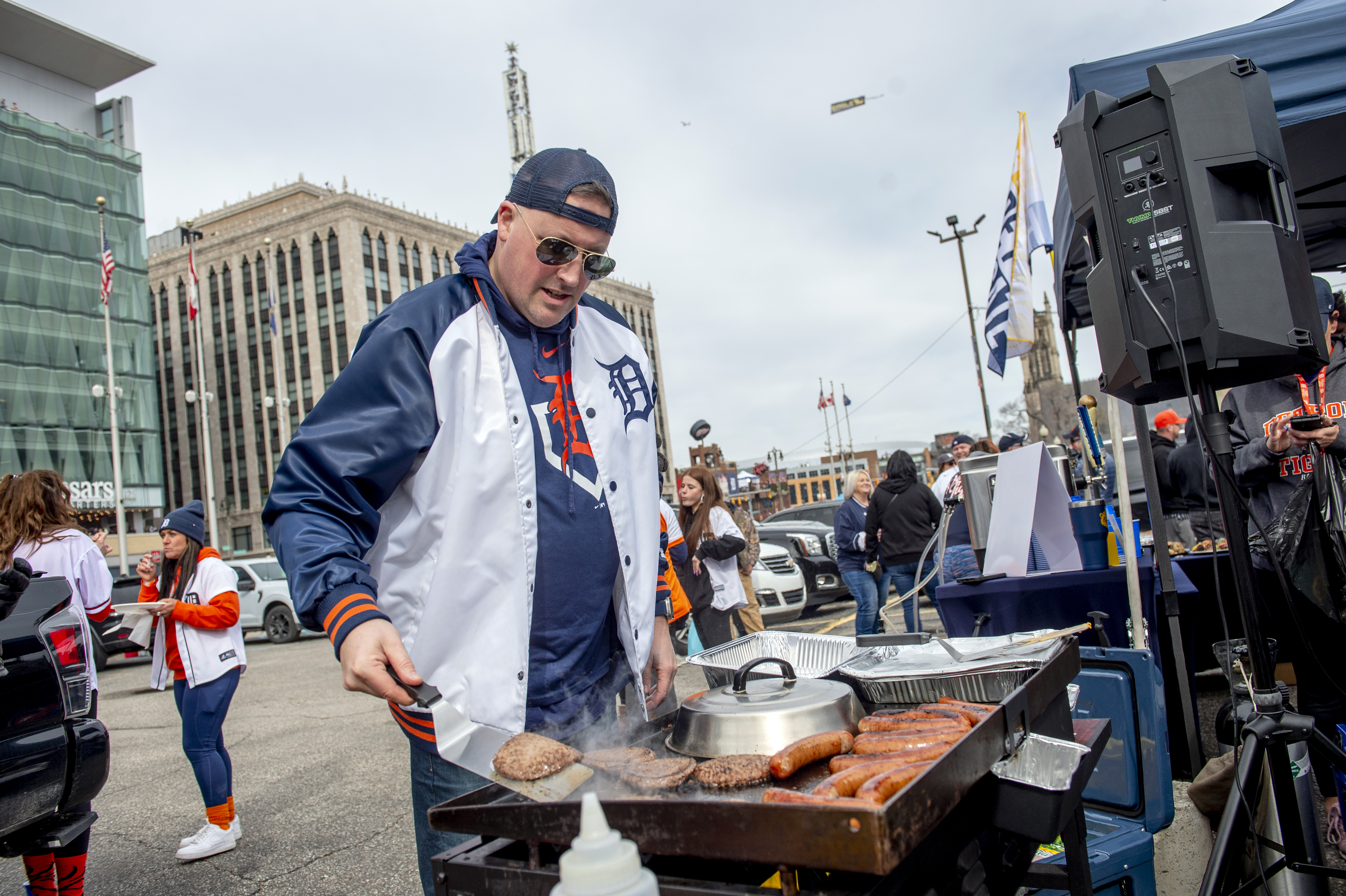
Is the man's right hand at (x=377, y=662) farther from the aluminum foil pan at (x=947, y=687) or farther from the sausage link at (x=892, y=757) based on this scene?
the aluminum foil pan at (x=947, y=687)

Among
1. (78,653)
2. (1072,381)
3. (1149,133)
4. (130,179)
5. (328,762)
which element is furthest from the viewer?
(130,179)

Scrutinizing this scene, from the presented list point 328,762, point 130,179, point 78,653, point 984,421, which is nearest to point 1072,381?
point 78,653

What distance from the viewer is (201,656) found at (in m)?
4.68

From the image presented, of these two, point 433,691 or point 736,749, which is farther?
point 736,749

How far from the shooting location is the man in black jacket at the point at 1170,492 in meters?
6.53

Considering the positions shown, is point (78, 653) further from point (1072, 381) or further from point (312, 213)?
point (312, 213)

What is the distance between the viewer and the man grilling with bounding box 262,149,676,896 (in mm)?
1675

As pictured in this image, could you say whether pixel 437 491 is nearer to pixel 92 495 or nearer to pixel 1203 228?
pixel 1203 228

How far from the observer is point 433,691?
1.43 meters

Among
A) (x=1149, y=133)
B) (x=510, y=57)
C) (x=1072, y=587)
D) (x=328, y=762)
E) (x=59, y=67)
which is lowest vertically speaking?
(x=328, y=762)

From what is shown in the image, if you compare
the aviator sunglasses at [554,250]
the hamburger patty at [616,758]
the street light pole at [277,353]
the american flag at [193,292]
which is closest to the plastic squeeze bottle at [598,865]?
the hamburger patty at [616,758]

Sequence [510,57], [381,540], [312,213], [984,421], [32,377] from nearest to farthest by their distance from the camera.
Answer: [381,540], [984,421], [32,377], [312,213], [510,57]

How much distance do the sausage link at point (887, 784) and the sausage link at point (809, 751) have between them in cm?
18

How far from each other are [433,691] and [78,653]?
292 centimetres
